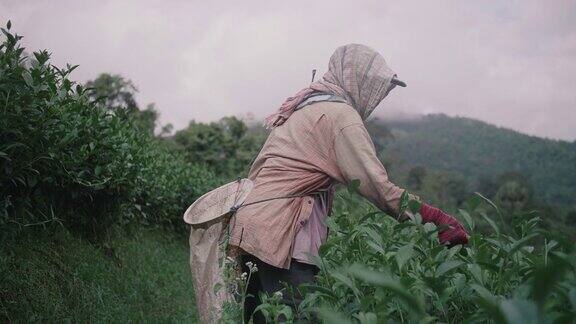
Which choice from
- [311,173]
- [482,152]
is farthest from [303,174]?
[482,152]

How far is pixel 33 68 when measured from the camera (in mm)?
3258

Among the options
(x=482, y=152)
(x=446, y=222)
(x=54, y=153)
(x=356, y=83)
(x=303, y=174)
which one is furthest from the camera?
(x=482, y=152)

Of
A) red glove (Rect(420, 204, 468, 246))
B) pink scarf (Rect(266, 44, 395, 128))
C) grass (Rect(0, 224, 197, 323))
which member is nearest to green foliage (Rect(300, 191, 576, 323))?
red glove (Rect(420, 204, 468, 246))

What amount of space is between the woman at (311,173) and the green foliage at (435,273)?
1.46 feet

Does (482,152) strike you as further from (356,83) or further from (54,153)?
(356,83)

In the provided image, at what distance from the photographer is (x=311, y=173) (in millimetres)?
2344

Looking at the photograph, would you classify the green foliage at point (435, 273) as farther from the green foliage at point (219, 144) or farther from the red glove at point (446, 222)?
the green foliage at point (219, 144)

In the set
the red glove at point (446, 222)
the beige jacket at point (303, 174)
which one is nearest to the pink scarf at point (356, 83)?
the beige jacket at point (303, 174)

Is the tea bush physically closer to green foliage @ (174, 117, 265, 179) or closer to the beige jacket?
the beige jacket

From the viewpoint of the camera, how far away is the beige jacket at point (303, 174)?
86.7 inches

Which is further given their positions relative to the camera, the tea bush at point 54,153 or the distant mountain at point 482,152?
the distant mountain at point 482,152

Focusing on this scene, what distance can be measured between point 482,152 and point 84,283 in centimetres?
8025

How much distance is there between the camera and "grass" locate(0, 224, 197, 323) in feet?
11.2

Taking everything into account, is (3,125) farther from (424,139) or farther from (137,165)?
(424,139)
